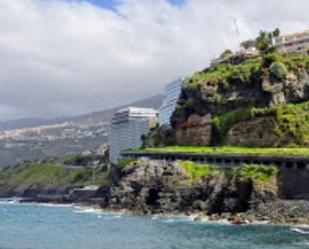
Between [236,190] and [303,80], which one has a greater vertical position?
[303,80]

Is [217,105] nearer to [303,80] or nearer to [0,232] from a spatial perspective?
[303,80]

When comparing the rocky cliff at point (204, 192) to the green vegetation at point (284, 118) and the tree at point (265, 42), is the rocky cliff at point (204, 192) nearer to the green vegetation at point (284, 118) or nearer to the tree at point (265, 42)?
the green vegetation at point (284, 118)

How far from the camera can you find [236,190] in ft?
370

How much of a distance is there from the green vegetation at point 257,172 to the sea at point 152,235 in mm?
11823

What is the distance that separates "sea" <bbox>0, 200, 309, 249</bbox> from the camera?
75.1 meters

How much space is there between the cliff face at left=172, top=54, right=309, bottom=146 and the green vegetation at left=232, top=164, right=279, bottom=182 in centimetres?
1609

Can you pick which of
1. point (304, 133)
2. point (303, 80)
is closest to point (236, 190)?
→ point (304, 133)

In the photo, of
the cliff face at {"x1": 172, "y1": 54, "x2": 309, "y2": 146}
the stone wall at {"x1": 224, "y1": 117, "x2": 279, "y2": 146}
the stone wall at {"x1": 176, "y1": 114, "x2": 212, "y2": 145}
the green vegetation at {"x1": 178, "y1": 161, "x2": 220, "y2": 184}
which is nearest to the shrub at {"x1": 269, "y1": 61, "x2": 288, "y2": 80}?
the cliff face at {"x1": 172, "y1": 54, "x2": 309, "y2": 146}

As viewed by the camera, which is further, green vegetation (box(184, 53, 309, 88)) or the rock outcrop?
green vegetation (box(184, 53, 309, 88))

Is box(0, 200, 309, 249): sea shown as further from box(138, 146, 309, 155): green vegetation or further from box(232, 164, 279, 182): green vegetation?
box(138, 146, 309, 155): green vegetation

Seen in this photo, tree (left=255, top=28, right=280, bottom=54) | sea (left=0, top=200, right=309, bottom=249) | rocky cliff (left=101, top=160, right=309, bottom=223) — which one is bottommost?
sea (left=0, top=200, right=309, bottom=249)

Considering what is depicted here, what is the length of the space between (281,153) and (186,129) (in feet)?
150

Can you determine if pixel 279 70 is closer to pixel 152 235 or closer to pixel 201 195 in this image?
pixel 201 195

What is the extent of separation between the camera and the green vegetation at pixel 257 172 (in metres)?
110
